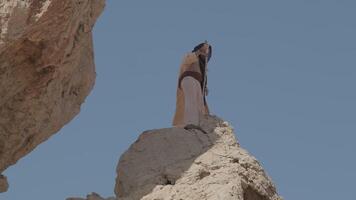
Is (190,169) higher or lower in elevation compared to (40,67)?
lower

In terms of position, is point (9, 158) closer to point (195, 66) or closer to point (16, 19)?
point (16, 19)

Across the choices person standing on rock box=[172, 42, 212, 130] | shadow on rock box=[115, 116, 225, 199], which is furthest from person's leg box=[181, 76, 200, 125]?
shadow on rock box=[115, 116, 225, 199]

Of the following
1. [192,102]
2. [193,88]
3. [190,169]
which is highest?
[193,88]

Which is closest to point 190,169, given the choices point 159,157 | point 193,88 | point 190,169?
point 190,169

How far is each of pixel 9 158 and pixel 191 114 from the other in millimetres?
2028

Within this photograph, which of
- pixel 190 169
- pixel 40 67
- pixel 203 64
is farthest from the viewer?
pixel 203 64

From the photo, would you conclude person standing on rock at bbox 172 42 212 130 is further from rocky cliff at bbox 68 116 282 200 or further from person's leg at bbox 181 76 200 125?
rocky cliff at bbox 68 116 282 200

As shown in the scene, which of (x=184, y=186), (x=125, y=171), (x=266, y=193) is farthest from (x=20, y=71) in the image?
(x=266, y=193)

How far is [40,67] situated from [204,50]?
2552 millimetres

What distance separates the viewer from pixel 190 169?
8258 millimetres

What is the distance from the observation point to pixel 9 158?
28.8 feet

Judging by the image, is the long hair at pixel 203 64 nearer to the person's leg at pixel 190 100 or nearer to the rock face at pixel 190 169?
the person's leg at pixel 190 100

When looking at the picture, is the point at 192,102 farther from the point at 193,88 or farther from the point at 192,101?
the point at 193,88

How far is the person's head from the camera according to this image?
1027cm
